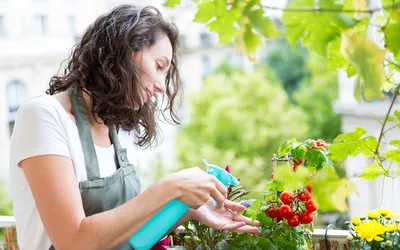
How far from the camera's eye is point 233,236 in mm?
1257

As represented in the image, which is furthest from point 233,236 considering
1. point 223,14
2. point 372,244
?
point 223,14

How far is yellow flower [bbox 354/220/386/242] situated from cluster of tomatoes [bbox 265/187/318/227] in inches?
4.1

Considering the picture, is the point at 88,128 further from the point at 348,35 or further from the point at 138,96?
the point at 348,35

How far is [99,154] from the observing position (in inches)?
52.1

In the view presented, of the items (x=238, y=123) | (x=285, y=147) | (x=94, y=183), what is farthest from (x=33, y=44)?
(x=285, y=147)

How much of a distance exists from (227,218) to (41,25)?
17.4m

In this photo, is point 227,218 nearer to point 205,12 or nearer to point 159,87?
point 159,87

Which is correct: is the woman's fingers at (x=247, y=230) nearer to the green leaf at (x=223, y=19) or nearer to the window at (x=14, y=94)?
the green leaf at (x=223, y=19)

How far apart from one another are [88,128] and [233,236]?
373mm

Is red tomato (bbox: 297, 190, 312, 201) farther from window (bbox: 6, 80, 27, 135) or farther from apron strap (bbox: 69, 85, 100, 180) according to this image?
window (bbox: 6, 80, 27, 135)

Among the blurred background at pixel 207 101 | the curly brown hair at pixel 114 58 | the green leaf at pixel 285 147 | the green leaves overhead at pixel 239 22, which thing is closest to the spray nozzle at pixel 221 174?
the green leaf at pixel 285 147

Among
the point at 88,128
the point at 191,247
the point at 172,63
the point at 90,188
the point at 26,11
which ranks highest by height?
the point at 26,11

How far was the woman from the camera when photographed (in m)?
1.13

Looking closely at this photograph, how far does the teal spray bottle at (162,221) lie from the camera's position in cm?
117
